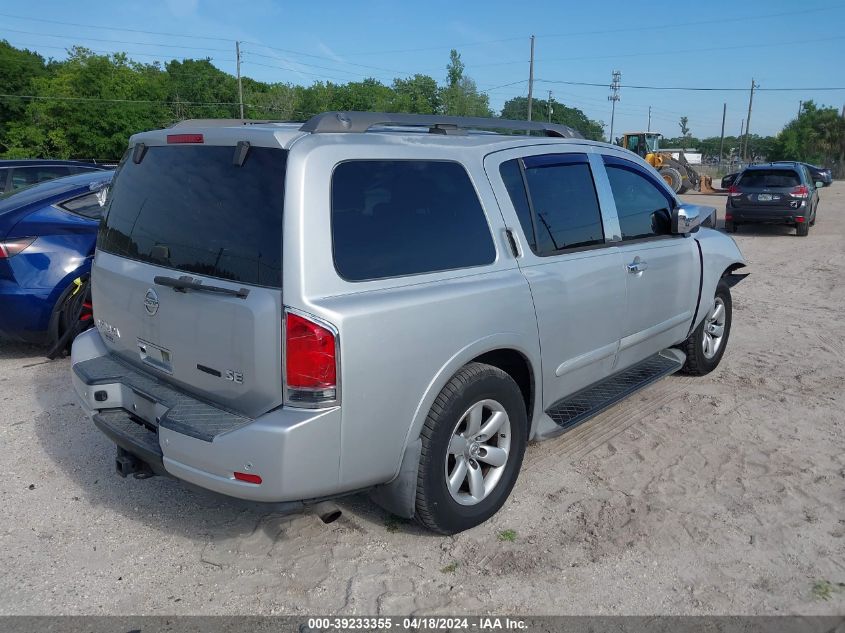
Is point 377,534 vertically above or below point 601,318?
below

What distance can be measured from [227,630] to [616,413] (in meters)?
3.24

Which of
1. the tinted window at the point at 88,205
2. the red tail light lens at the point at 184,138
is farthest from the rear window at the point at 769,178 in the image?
the red tail light lens at the point at 184,138

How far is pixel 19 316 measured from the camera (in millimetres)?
5613

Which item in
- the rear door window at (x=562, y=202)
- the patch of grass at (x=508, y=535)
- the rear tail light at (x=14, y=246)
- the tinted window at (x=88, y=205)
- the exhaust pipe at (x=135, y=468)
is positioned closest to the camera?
the exhaust pipe at (x=135, y=468)

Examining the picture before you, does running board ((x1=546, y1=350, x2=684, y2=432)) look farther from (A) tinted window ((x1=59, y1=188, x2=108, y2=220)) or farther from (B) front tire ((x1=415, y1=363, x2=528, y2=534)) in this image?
(A) tinted window ((x1=59, y1=188, x2=108, y2=220))

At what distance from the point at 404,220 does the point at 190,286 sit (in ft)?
3.18

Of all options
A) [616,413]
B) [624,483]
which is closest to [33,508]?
[624,483]

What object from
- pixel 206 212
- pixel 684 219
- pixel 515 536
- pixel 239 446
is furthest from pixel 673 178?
pixel 239 446

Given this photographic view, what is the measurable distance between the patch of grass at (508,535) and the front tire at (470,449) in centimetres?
11

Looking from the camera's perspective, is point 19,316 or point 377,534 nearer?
point 377,534

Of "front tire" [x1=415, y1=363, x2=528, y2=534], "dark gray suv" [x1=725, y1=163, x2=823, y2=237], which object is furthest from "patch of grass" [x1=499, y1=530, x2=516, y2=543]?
"dark gray suv" [x1=725, y1=163, x2=823, y2=237]

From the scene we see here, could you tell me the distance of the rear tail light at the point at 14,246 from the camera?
5539mm

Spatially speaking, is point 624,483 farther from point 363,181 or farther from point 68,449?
point 68,449

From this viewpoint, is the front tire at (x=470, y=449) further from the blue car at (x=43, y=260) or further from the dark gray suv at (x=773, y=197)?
the dark gray suv at (x=773, y=197)
